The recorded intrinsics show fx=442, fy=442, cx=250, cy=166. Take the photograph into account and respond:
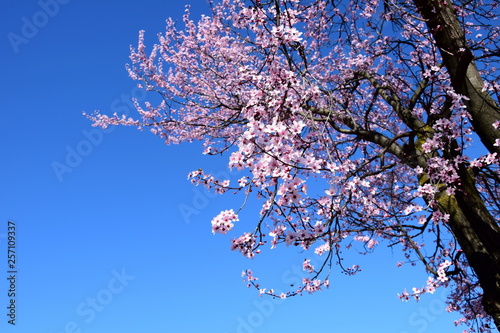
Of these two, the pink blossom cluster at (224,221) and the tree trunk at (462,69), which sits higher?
the tree trunk at (462,69)

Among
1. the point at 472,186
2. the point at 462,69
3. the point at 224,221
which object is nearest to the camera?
the point at 224,221

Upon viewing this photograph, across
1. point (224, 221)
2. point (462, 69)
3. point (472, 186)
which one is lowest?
point (224, 221)

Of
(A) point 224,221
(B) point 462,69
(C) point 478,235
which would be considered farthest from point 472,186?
(A) point 224,221

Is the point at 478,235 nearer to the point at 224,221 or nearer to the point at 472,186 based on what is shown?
the point at 472,186

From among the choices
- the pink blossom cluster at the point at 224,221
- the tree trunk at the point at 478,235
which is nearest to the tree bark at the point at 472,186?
the tree trunk at the point at 478,235

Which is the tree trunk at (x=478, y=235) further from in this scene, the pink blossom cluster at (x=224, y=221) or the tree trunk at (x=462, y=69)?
the pink blossom cluster at (x=224, y=221)

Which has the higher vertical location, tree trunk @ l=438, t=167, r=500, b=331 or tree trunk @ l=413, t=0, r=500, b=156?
tree trunk @ l=413, t=0, r=500, b=156

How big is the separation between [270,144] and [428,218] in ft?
12.2

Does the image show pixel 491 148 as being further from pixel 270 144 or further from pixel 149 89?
pixel 149 89

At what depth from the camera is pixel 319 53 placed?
920cm

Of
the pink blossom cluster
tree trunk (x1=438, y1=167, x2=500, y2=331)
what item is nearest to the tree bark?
tree trunk (x1=438, y1=167, x2=500, y2=331)

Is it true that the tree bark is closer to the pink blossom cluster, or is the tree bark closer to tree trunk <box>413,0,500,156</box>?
tree trunk <box>413,0,500,156</box>

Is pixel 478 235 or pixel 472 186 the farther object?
pixel 472 186

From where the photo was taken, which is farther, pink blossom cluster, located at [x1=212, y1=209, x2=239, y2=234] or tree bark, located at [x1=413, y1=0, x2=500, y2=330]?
tree bark, located at [x1=413, y1=0, x2=500, y2=330]
